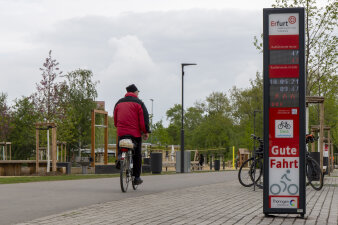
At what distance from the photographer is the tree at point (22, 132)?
49.6 meters

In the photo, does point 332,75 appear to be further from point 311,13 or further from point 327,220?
point 327,220

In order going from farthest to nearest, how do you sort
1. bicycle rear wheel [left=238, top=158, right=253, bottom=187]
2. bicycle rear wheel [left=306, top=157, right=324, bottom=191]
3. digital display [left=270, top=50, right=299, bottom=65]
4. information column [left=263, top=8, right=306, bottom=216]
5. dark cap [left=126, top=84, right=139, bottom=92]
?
1. bicycle rear wheel [left=238, top=158, right=253, bottom=187]
2. bicycle rear wheel [left=306, top=157, right=324, bottom=191]
3. dark cap [left=126, top=84, right=139, bottom=92]
4. digital display [left=270, top=50, right=299, bottom=65]
5. information column [left=263, top=8, right=306, bottom=216]

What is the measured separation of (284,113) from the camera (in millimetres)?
7043

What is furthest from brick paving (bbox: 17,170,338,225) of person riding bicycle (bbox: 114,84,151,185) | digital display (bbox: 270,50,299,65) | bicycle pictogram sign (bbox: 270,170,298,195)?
digital display (bbox: 270,50,299,65)

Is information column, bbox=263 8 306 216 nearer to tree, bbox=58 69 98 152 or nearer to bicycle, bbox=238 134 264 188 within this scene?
bicycle, bbox=238 134 264 188

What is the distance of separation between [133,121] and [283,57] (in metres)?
4.59

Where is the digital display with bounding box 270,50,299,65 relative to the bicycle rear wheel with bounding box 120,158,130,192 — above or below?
above

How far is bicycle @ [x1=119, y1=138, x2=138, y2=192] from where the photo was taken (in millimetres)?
10820

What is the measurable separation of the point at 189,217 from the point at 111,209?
4.27 feet

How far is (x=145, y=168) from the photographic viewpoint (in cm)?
3005

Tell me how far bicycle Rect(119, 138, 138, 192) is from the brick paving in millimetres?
931

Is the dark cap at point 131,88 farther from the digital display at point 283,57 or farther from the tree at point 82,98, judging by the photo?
the tree at point 82,98

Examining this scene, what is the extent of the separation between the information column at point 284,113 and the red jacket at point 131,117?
4412 millimetres

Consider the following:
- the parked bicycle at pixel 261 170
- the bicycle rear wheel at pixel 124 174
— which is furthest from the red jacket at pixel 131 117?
the parked bicycle at pixel 261 170
